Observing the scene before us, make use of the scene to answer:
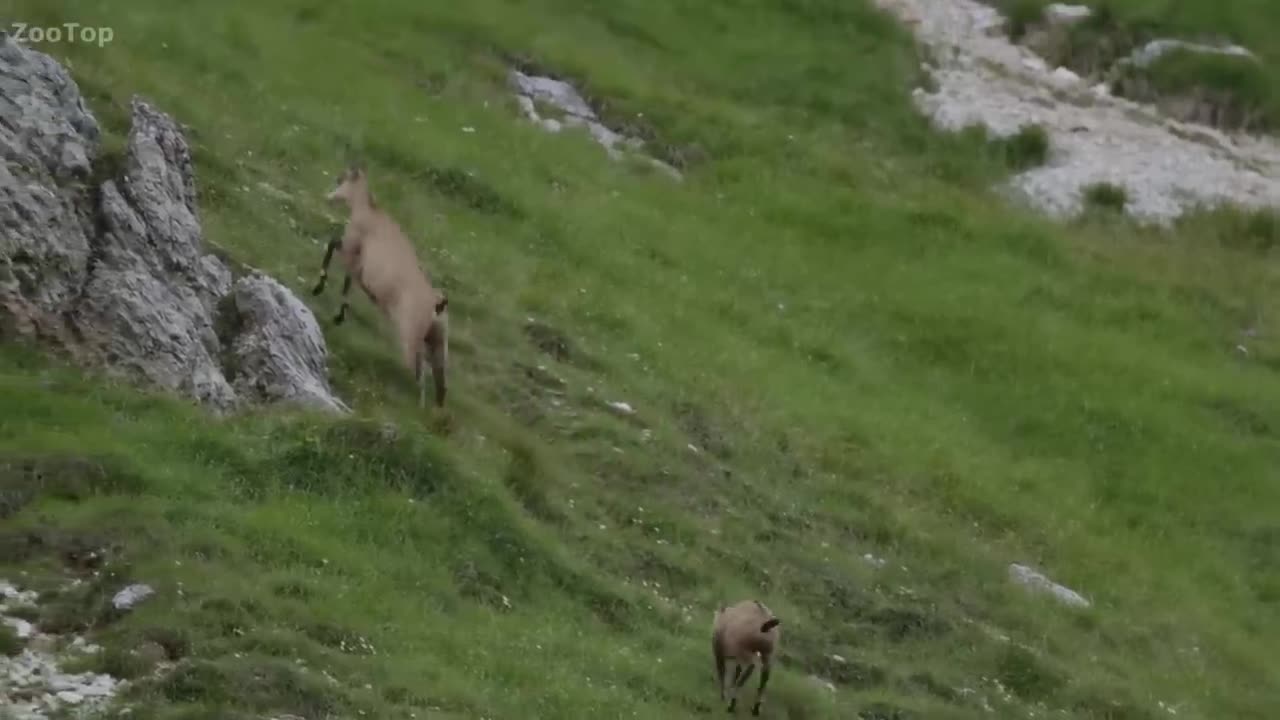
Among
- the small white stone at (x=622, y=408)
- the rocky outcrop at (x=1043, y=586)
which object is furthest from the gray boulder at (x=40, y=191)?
the rocky outcrop at (x=1043, y=586)

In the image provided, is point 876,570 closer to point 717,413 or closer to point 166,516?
point 717,413

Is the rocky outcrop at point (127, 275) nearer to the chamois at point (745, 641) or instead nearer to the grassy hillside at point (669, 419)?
the grassy hillside at point (669, 419)

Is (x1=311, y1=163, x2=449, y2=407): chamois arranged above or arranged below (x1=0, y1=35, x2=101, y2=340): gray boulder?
below

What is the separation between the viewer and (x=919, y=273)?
40.1 metres

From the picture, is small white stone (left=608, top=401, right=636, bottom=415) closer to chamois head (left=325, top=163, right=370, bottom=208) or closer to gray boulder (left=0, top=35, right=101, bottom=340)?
chamois head (left=325, top=163, right=370, bottom=208)

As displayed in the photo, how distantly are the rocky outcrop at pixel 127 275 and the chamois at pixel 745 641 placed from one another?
19.9ft

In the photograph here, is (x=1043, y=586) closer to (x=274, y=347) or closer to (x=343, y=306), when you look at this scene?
(x=343, y=306)

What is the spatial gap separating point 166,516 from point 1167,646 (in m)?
16.5

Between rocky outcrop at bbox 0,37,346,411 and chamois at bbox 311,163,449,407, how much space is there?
1.10 metres

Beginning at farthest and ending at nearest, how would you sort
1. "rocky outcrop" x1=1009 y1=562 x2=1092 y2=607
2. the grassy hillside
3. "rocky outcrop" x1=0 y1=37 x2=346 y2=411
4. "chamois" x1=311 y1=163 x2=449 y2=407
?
"rocky outcrop" x1=1009 y1=562 x2=1092 y2=607
"chamois" x1=311 y1=163 x2=449 y2=407
"rocky outcrop" x1=0 y1=37 x2=346 y2=411
the grassy hillside

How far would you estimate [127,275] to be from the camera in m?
22.6

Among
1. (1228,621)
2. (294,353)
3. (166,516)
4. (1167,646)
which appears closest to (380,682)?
(166,516)

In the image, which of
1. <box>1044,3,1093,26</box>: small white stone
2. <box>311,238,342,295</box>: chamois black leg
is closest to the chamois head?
<box>311,238,342,295</box>: chamois black leg

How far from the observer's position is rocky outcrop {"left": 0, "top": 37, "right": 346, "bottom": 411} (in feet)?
71.0
